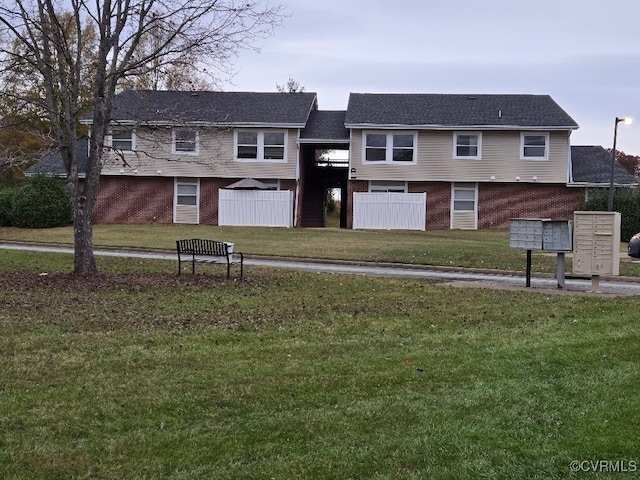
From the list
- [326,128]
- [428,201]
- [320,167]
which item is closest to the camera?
[428,201]

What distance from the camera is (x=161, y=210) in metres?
36.0

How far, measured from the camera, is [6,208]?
32.0 m

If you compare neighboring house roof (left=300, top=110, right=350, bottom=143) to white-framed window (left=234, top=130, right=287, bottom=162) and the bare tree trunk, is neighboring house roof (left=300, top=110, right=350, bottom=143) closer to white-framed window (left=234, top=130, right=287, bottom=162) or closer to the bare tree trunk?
white-framed window (left=234, top=130, right=287, bottom=162)

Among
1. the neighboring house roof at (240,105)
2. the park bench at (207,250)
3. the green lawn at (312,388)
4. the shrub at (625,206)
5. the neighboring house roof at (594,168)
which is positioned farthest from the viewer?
the neighboring house roof at (594,168)

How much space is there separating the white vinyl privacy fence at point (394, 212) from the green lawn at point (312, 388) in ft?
72.5

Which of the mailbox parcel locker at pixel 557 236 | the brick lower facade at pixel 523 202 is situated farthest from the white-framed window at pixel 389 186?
the mailbox parcel locker at pixel 557 236

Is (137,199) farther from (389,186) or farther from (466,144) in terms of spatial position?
(466,144)

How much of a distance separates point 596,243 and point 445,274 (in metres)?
4.58

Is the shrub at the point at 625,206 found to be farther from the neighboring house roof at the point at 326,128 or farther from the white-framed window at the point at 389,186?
the neighboring house roof at the point at 326,128

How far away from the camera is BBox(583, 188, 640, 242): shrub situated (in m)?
30.5

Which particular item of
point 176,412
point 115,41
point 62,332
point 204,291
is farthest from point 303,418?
point 115,41

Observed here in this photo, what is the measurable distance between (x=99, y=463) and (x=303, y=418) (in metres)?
1.62

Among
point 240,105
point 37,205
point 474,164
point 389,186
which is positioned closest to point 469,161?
point 474,164

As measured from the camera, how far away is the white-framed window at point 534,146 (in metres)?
34.6
